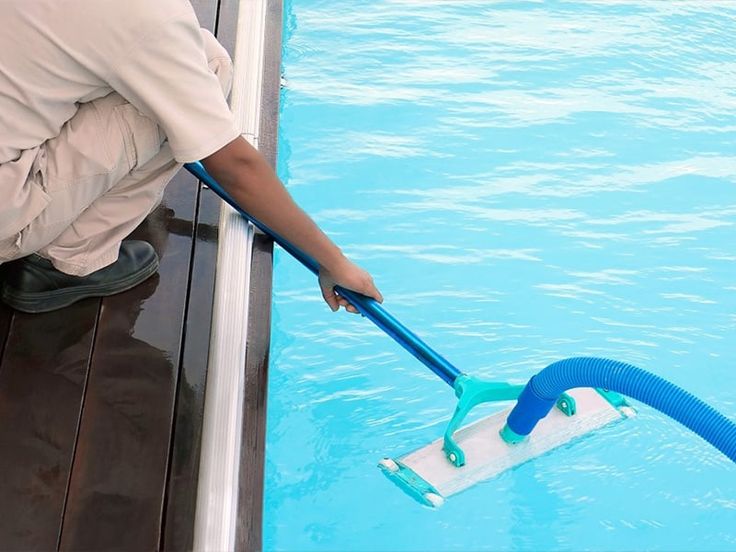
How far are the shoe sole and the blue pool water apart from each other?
44 cm

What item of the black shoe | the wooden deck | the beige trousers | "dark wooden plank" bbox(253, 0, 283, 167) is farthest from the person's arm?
"dark wooden plank" bbox(253, 0, 283, 167)

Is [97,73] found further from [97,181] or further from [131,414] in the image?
[131,414]

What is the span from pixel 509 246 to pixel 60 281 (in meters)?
1.25

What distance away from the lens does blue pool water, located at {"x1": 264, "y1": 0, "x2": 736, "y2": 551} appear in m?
2.14

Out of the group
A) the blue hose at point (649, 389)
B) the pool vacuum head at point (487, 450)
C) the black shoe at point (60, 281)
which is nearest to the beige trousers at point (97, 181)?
the black shoe at point (60, 281)

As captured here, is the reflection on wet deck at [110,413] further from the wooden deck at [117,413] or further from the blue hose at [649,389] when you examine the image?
the blue hose at [649,389]

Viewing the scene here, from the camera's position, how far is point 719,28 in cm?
379

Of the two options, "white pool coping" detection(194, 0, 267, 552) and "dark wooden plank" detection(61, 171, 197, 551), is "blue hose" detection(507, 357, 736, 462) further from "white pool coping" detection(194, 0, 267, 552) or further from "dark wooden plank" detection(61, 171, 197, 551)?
"dark wooden plank" detection(61, 171, 197, 551)

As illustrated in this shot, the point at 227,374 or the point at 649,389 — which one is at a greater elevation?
the point at 649,389

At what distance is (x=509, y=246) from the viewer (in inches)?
109

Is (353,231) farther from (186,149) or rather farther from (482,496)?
(186,149)

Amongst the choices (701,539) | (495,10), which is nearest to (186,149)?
(701,539)

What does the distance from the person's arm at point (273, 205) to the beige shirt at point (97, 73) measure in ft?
0.20

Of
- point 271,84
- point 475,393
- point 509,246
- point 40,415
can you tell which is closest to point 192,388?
point 40,415
